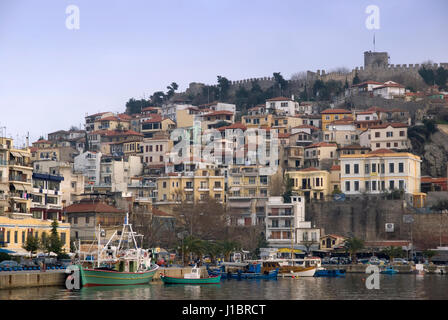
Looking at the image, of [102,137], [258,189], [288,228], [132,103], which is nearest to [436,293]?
[288,228]

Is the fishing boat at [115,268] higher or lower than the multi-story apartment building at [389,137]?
lower

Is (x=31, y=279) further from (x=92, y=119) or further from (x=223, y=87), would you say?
(x=223, y=87)

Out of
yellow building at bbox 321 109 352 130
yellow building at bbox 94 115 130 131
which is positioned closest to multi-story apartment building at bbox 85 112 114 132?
yellow building at bbox 94 115 130 131

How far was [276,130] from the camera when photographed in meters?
133

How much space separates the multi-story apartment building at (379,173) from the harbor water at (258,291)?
33817 millimetres

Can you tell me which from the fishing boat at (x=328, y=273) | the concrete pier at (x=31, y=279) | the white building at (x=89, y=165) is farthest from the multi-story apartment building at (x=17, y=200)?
the white building at (x=89, y=165)

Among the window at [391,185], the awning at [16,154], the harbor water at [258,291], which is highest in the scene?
the awning at [16,154]

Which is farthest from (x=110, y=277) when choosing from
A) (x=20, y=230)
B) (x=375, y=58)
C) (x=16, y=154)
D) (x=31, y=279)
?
(x=375, y=58)

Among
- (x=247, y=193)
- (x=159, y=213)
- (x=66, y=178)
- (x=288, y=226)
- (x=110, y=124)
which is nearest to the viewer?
(x=159, y=213)

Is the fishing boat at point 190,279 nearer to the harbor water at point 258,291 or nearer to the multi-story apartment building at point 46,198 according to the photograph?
the harbor water at point 258,291

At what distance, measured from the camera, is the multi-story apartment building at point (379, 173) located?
109250 mm

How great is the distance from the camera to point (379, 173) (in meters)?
110

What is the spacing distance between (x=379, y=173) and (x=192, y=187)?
2248 cm
